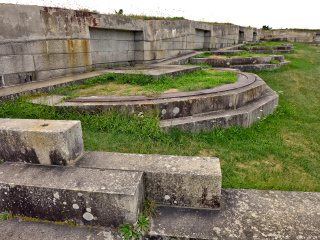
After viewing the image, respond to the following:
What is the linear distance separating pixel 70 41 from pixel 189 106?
398 centimetres

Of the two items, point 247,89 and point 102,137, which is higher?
point 247,89

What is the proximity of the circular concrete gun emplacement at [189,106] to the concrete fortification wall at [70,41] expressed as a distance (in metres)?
1.53

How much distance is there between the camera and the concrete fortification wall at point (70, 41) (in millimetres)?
5078

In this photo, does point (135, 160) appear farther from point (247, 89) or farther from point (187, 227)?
point (247, 89)

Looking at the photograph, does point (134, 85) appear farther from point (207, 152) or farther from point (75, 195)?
point (75, 195)

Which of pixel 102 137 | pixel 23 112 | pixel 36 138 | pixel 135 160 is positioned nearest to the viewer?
pixel 36 138

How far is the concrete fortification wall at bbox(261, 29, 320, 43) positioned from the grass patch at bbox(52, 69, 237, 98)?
1002 inches

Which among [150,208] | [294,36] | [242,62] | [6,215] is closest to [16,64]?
[6,215]

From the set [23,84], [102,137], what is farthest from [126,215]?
[23,84]

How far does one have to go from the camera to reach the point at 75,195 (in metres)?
2.01

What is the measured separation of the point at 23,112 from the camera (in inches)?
154

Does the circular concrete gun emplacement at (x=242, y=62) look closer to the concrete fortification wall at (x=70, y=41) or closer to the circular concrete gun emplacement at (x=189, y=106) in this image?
the concrete fortification wall at (x=70, y=41)

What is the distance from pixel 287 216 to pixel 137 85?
4.42 m

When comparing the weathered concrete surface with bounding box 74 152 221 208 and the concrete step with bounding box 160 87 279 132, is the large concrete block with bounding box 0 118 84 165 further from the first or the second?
the concrete step with bounding box 160 87 279 132
